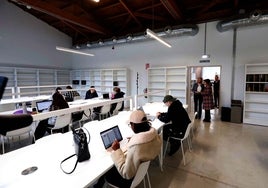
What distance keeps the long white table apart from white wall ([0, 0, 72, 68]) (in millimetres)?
7512

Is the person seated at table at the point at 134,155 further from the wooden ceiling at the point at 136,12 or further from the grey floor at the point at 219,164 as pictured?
the wooden ceiling at the point at 136,12

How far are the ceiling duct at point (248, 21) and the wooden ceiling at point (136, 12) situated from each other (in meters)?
0.14

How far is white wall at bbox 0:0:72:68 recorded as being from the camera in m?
7.36

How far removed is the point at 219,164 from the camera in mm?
2842

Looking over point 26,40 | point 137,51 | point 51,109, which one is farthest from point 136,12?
point 26,40

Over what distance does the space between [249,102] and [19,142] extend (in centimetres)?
662

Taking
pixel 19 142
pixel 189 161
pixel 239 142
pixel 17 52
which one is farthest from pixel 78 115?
pixel 17 52

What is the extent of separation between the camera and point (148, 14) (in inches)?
255

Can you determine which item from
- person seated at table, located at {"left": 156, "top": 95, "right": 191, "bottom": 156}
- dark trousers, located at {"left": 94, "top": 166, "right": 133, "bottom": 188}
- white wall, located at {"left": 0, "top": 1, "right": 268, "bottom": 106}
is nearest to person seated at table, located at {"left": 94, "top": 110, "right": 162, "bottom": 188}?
dark trousers, located at {"left": 94, "top": 166, "right": 133, "bottom": 188}

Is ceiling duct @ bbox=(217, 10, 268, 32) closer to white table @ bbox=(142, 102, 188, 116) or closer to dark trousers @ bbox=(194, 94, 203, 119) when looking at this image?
dark trousers @ bbox=(194, 94, 203, 119)

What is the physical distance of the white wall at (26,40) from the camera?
290 inches

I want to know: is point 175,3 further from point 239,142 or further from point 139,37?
point 239,142

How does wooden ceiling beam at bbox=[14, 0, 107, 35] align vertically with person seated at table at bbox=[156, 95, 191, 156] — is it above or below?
above

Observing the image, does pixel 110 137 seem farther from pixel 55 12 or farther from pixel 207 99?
pixel 55 12
